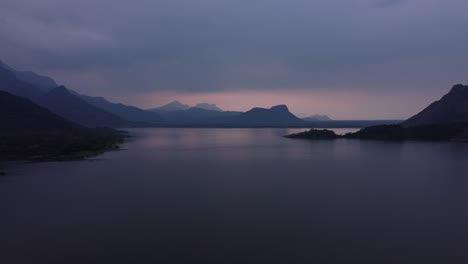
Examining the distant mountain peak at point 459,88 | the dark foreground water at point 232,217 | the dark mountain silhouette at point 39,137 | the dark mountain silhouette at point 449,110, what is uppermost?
the distant mountain peak at point 459,88

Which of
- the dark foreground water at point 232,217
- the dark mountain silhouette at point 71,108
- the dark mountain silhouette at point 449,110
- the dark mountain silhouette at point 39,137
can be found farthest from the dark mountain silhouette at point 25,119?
the dark mountain silhouette at point 449,110

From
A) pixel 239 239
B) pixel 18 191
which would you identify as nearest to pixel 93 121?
pixel 18 191

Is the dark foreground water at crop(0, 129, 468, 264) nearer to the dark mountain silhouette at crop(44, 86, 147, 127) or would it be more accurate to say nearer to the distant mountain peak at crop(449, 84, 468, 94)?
the distant mountain peak at crop(449, 84, 468, 94)

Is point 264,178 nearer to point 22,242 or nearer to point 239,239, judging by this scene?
point 239,239

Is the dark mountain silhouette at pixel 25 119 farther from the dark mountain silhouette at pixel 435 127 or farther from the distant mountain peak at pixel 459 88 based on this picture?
the distant mountain peak at pixel 459 88

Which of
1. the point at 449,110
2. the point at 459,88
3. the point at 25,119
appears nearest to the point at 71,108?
the point at 25,119

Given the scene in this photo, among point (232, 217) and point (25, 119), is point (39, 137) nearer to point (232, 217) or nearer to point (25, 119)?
point (25, 119)
